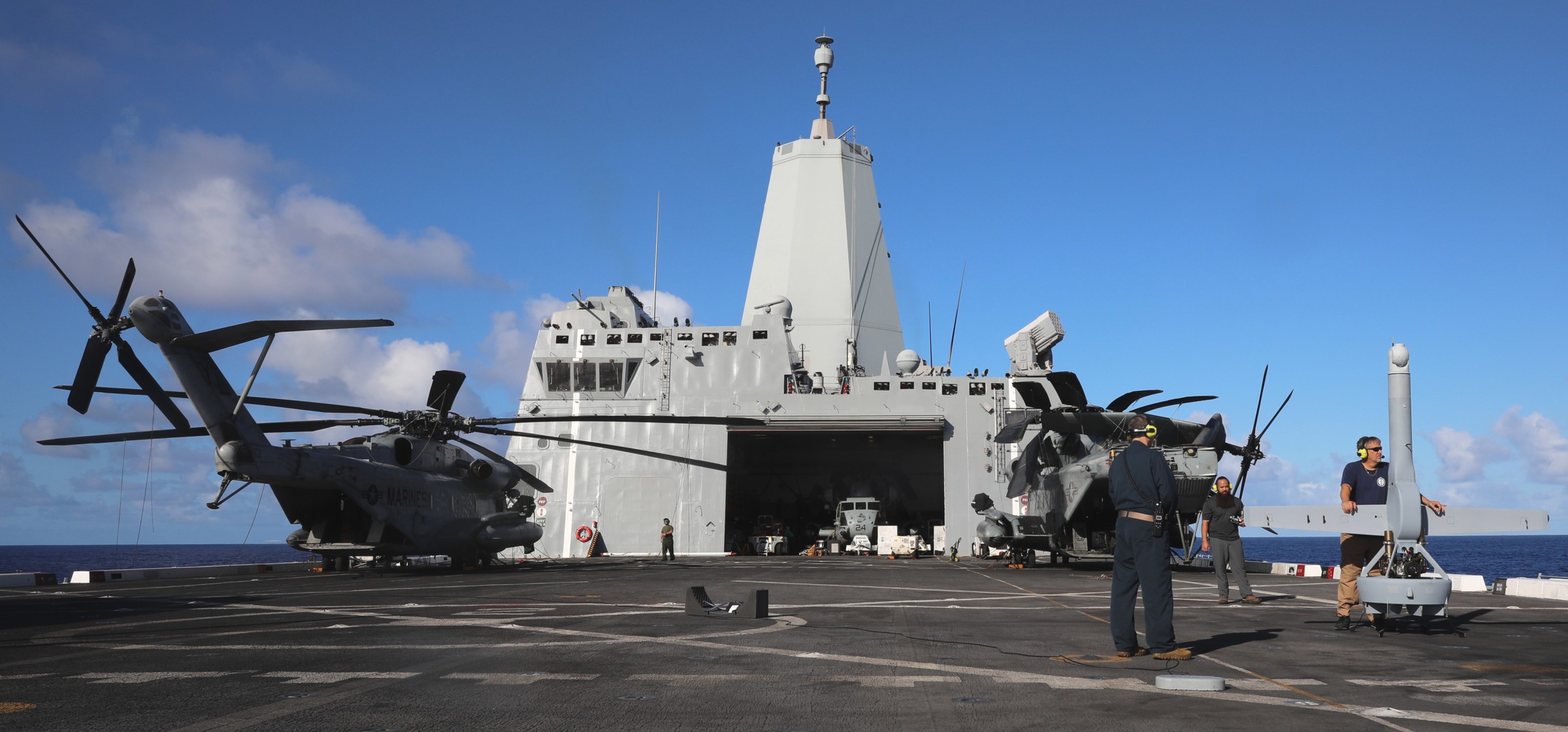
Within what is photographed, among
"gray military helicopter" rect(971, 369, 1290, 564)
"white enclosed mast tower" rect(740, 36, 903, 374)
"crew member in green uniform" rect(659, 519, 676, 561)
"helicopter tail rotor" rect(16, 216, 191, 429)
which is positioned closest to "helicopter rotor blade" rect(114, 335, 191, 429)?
"helicopter tail rotor" rect(16, 216, 191, 429)

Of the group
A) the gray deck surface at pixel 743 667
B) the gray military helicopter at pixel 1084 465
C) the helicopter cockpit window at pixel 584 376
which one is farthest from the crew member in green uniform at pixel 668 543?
the gray deck surface at pixel 743 667

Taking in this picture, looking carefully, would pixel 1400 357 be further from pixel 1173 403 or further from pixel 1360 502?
pixel 1173 403

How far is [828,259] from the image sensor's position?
4112cm

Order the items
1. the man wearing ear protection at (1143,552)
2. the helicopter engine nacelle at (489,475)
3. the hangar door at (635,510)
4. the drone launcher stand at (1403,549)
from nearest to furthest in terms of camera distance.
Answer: the man wearing ear protection at (1143,552) < the drone launcher stand at (1403,549) < the helicopter engine nacelle at (489,475) < the hangar door at (635,510)

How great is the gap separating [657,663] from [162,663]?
352 centimetres

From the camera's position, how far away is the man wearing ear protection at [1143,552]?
7.75 metres

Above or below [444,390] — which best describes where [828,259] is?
above

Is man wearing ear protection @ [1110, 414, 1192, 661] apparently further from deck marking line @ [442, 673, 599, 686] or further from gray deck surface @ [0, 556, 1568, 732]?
deck marking line @ [442, 673, 599, 686]

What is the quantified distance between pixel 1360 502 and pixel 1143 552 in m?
3.79

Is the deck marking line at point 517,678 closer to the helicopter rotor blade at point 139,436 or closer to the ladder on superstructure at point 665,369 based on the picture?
the helicopter rotor blade at point 139,436

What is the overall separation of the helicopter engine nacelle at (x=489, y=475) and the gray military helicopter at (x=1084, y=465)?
12361 millimetres

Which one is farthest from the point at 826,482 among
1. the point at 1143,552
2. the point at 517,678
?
the point at 517,678

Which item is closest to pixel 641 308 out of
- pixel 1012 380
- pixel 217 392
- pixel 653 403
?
pixel 653 403

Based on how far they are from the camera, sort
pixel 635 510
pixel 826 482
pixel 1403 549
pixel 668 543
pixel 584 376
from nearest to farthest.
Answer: pixel 1403 549 → pixel 668 543 → pixel 635 510 → pixel 584 376 → pixel 826 482
